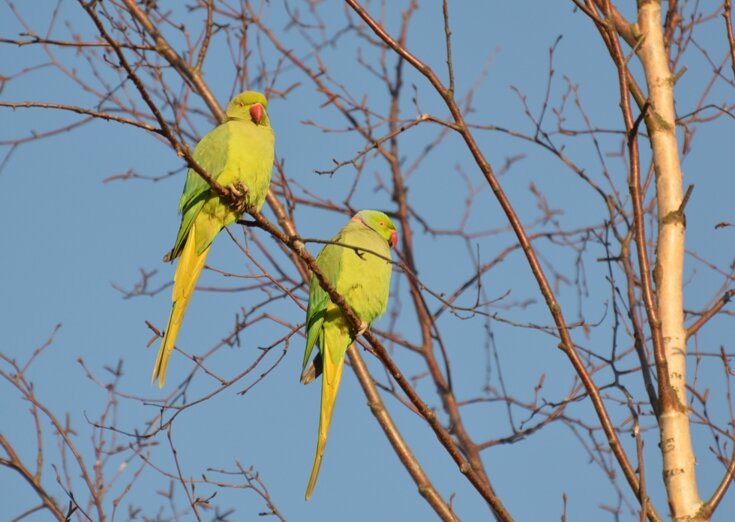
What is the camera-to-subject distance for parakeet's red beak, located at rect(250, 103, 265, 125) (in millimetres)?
4270

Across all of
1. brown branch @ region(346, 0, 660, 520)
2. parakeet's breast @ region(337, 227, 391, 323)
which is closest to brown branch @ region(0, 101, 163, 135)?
brown branch @ region(346, 0, 660, 520)

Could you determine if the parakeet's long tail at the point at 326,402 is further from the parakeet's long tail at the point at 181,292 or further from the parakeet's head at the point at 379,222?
the parakeet's head at the point at 379,222

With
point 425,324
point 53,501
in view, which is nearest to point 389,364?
point 53,501

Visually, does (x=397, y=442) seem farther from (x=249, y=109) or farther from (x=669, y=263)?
(x=249, y=109)

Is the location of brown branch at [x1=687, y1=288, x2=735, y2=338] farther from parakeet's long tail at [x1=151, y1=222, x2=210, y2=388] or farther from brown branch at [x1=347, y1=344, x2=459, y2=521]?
parakeet's long tail at [x1=151, y1=222, x2=210, y2=388]

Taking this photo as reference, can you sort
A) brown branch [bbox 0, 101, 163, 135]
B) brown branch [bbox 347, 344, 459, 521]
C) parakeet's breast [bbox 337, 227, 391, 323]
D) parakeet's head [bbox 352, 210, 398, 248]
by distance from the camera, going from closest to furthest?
1. brown branch [bbox 0, 101, 163, 135]
2. brown branch [bbox 347, 344, 459, 521]
3. parakeet's breast [bbox 337, 227, 391, 323]
4. parakeet's head [bbox 352, 210, 398, 248]

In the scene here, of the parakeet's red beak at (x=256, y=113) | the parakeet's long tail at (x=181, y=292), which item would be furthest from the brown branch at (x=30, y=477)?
the parakeet's red beak at (x=256, y=113)

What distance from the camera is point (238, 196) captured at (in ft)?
12.1

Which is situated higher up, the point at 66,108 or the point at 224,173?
the point at 224,173

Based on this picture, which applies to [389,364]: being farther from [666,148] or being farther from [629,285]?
[666,148]

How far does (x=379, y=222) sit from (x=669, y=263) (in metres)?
1.69

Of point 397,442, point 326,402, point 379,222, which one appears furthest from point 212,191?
point 397,442

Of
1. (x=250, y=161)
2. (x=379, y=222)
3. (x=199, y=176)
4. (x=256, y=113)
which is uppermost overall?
(x=256, y=113)

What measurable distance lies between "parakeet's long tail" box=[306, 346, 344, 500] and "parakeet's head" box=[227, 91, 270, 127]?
1296 millimetres
